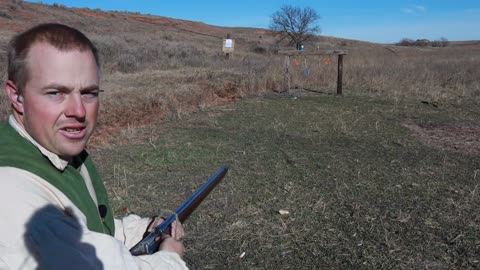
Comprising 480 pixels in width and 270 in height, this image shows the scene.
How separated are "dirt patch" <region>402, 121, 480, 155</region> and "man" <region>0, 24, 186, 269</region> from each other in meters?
5.49

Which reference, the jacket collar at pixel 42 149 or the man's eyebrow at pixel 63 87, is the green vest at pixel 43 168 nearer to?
the jacket collar at pixel 42 149

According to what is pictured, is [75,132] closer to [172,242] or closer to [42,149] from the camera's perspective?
[42,149]

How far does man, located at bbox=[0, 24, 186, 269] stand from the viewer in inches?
33.3

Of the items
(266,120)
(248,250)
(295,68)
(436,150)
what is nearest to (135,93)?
(266,120)

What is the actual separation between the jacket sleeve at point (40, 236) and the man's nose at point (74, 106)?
0.22 m

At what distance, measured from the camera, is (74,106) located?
1.09 metres

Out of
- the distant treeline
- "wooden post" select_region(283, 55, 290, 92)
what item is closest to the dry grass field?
"wooden post" select_region(283, 55, 290, 92)

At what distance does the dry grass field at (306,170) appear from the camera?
3.07 metres

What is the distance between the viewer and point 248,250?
10.0ft

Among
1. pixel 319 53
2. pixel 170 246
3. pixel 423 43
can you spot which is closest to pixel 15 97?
pixel 170 246

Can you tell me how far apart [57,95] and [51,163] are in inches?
6.8

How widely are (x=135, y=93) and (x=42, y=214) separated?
9.14m

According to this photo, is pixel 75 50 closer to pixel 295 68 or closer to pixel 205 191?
pixel 205 191

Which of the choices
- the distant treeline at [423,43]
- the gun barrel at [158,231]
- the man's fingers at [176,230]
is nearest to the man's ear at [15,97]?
the gun barrel at [158,231]
